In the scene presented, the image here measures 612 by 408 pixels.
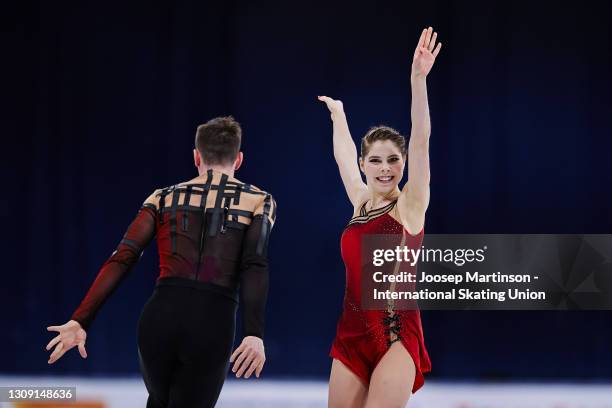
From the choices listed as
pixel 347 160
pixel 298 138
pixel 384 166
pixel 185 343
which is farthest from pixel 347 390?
pixel 298 138

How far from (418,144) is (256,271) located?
0.91 metres

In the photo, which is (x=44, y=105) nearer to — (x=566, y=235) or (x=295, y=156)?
(x=295, y=156)

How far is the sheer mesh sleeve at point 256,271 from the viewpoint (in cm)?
293

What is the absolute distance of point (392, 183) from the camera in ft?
12.2

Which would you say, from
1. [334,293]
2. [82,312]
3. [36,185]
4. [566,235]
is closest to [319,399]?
[334,293]

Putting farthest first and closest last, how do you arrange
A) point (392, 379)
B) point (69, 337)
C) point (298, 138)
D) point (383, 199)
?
1. point (298, 138)
2. point (383, 199)
3. point (392, 379)
4. point (69, 337)

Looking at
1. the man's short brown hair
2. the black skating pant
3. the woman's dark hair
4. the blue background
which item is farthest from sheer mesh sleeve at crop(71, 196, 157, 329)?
the blue background

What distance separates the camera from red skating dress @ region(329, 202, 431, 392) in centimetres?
346

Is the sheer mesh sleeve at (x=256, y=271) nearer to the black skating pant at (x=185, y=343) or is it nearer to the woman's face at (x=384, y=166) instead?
the black skating pant at (x=185, y=343)

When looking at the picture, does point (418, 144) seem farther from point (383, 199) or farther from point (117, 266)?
point (117, 266)

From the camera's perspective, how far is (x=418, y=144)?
132 inches

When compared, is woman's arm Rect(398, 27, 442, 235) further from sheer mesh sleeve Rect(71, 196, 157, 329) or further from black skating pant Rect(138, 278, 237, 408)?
sheer mesh sleeve Rect(71, 196, 157, 329)

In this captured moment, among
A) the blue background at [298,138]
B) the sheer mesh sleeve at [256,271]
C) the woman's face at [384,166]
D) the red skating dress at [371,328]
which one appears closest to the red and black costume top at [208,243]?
the sheer mesh sleeve at [256,271]

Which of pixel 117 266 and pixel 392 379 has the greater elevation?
pixel 117 266
